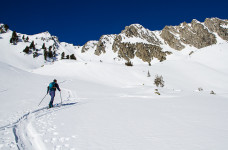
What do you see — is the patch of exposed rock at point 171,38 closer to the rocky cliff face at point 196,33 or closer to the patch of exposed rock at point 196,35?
the rocky cliff face at point 196,33

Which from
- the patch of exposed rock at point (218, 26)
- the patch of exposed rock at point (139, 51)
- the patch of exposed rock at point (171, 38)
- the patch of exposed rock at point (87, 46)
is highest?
the patch of exposed rock at point (218, 26)

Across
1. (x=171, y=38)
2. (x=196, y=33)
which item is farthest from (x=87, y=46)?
(x=196, y=33)

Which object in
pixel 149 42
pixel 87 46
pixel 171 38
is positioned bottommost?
pixel 87 46

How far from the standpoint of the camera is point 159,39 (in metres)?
181

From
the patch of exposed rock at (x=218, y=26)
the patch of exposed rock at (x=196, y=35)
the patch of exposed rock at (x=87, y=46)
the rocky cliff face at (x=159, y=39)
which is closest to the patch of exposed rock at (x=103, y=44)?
the rocky cliff face at (x=159, y=39)

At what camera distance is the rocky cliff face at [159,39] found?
5610 inches

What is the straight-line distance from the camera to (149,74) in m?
43.2

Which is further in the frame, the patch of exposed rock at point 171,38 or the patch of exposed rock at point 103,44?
the patch of exposed rock at point 103,44

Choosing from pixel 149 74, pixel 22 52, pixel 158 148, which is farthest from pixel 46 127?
pixel 22 52

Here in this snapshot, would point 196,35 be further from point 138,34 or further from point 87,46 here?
point 87,46

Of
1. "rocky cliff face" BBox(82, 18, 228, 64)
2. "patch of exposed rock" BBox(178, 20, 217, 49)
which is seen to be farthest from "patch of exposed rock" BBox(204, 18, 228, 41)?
"patch of exposed rock" BBox(178, 20, 217, 49)

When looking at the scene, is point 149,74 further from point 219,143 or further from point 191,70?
point 219,143

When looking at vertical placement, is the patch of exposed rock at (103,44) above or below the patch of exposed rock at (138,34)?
below

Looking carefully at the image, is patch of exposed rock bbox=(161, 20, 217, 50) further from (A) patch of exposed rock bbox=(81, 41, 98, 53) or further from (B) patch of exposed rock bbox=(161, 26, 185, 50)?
(A) patch of exposed rock bbox=(81, 41, 98, 53)
